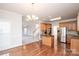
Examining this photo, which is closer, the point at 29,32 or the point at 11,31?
the point at 29,32

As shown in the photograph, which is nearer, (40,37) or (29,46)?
(29,46)

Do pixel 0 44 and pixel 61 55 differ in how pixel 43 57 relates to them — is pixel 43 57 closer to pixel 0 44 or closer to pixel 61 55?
pixel 61 55

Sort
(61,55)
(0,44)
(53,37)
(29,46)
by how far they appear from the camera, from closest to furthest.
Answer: (61,55), (0,44), (29,46), (53,37)

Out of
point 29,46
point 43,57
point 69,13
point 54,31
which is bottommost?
point 43,57

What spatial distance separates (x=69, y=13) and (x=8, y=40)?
5.42ft

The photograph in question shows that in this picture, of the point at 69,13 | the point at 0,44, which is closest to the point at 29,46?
the point at 0,44

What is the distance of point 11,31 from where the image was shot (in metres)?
2.47

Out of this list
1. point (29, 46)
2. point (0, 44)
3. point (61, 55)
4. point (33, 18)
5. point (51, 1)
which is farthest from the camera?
point (33, 18)

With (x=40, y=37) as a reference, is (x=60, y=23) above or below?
above

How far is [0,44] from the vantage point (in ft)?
6.60

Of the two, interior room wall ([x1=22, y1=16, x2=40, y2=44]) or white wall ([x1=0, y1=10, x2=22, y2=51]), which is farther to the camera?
interior room wall ([x1=22, y1=16, x2=40, y2=44])

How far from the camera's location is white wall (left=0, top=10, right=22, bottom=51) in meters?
2.03

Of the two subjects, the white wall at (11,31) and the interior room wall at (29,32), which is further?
the interior room wall at (29,32)

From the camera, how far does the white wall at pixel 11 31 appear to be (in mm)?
2029
